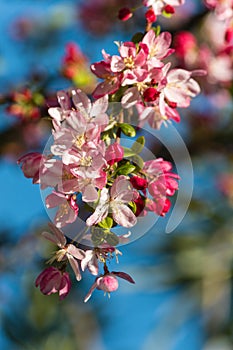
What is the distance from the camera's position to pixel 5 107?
1.83 m

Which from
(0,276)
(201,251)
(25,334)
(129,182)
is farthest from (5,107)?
(201,251)

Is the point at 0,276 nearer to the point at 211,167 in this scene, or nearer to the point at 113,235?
the point at 211,167

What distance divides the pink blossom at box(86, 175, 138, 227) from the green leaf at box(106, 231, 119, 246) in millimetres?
30

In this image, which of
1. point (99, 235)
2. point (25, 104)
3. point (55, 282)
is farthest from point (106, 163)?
point (25, 104)

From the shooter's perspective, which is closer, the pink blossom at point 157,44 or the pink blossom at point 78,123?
the pink blossom at point 78,123

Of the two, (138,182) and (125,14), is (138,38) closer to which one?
(125,14)

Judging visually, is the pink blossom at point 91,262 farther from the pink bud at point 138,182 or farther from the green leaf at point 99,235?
the pink bud at point 138,182

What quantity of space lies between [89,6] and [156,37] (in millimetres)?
2699

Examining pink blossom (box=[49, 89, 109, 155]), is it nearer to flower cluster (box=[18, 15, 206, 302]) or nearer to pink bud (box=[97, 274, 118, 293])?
flower cluster (box=[18, 15, 206, 302])

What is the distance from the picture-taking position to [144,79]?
1138 millimetres

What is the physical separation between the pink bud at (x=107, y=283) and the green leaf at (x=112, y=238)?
0.08 m

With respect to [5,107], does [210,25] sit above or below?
above

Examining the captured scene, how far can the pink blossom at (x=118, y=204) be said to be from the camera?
104cm

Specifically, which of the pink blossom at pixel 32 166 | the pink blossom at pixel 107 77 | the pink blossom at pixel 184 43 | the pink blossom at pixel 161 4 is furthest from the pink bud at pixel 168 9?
the pink blossom at pixel 184 43
